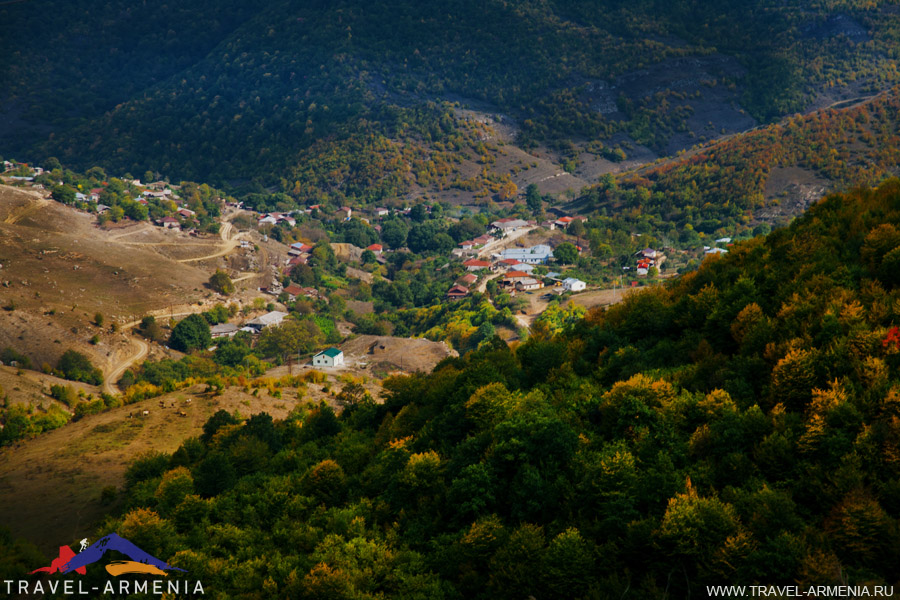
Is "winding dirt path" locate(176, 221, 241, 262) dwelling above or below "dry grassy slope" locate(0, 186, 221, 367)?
below

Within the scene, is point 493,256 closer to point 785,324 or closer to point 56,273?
point 56,273

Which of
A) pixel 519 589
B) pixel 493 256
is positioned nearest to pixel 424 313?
pixel 493 256

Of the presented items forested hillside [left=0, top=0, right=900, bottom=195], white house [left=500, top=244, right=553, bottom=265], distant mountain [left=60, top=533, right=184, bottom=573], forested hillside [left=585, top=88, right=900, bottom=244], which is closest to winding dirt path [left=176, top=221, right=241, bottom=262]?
forested hillside [left=0, top=0, right=900, bottom=195]

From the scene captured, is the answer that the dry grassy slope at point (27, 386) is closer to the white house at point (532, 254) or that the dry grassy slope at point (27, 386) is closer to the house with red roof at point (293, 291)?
the house with red roof at point (293, 291)

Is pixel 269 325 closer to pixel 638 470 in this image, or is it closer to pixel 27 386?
pixel 27 386

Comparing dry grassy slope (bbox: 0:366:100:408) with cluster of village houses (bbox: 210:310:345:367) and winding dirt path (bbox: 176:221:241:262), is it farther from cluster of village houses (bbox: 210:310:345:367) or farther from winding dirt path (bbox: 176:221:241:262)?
winding dirt path (bbox: 176:221:241:262)

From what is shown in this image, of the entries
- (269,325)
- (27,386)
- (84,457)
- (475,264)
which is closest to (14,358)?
(27,386)

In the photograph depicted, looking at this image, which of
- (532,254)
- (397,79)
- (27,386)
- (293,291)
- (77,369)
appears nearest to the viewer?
(27,386)
